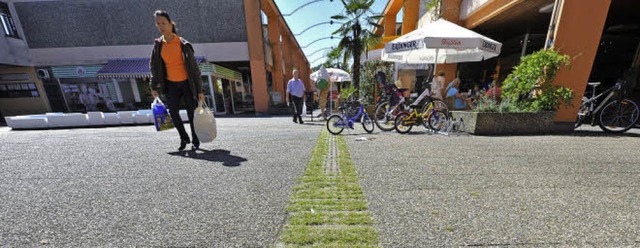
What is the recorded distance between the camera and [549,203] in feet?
5.53

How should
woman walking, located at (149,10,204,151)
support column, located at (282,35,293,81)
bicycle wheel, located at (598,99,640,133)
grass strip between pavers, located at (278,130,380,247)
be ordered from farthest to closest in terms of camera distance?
support column, located at (282,35,293,81) < bicycle wheel, located at (598,99,640,133) < woman walking, located at (149,10,204,151) < grass strip between pavers, located at (278,130,380,247)

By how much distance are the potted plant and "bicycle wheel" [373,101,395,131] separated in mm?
1622

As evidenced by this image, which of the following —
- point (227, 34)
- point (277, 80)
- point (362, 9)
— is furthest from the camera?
point (277, 80)

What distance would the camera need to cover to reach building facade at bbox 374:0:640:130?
4.24 meters

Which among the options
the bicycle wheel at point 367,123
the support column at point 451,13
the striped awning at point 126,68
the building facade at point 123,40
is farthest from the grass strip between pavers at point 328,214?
the striped awning at point 126,68

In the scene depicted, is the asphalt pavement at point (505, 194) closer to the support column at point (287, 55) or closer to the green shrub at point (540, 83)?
the green shrub at point (540, 83)

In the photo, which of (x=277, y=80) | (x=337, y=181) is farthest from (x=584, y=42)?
(x=277, y=80)

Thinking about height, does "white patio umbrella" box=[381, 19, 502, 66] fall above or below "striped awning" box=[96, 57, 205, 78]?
below

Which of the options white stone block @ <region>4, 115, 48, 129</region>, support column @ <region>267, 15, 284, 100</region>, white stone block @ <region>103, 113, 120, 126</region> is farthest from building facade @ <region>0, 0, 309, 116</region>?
white stone block @ <region>4, 115, 48, 129</region>

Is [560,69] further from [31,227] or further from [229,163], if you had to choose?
[31,227]

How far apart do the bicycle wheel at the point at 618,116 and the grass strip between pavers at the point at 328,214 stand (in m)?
5.77

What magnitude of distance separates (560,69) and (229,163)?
6637 millimetres

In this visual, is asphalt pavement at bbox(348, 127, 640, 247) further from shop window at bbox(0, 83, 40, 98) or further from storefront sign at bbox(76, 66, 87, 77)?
shop window at bbox(0, 83, 40, 98)

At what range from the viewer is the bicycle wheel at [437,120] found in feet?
15.5
